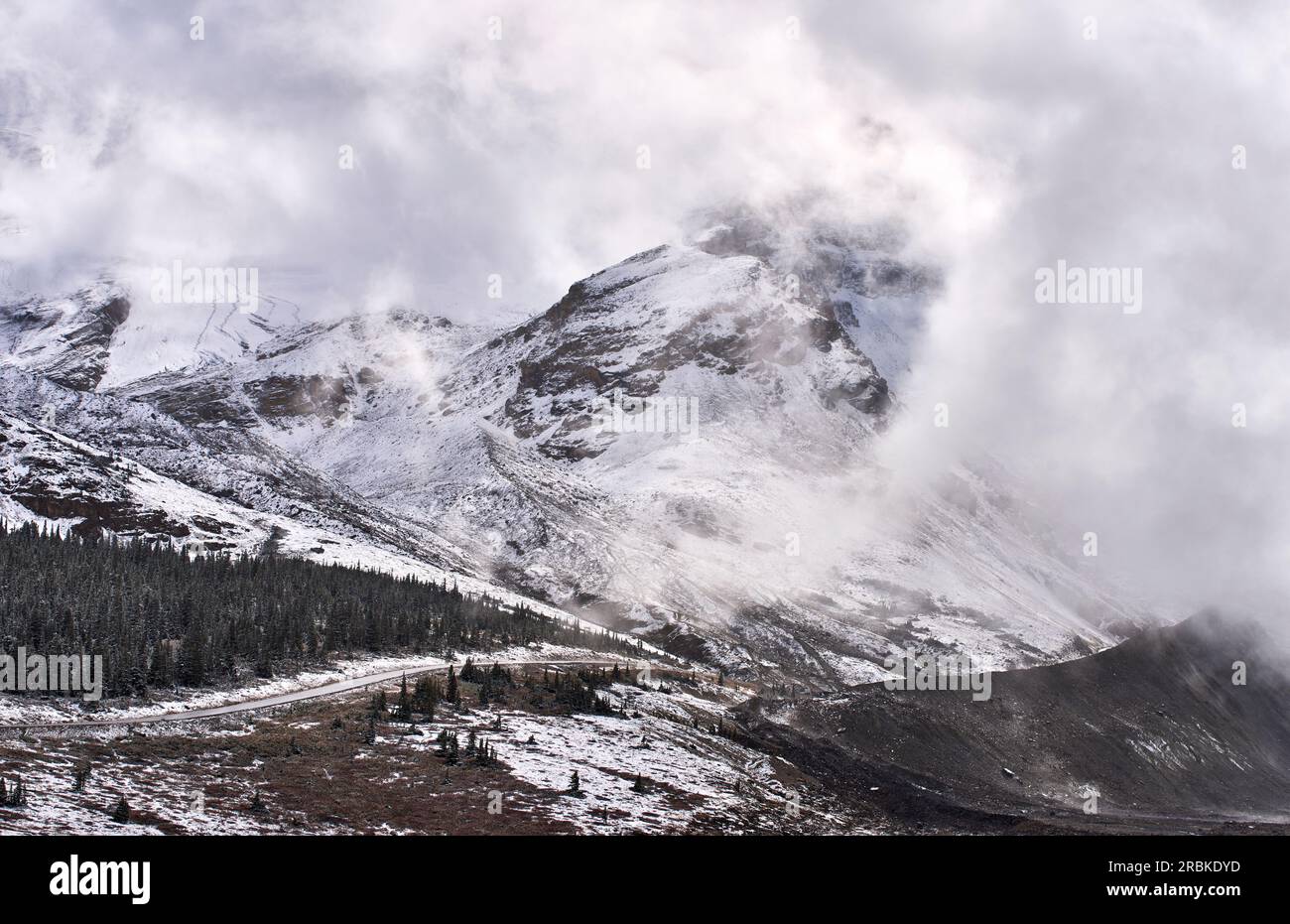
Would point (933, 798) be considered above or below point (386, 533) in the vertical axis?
below

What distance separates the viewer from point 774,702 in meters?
94.6

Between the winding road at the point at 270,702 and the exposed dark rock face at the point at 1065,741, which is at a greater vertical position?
the winding road at the point at 270,702

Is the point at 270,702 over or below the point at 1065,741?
over

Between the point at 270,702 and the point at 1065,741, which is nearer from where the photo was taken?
the point at 270,702

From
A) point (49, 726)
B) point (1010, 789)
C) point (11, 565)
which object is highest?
point (11, 565)

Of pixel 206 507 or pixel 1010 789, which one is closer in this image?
pixel 1010 789

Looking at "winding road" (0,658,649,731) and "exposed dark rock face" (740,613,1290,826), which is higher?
"winding road" (0,658,649,731)

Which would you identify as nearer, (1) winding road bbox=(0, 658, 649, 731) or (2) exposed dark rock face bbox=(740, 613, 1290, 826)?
(1) winding road bbox=(0, 658, 649, 731)

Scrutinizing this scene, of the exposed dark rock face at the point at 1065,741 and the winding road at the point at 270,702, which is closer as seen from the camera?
the winding road at the point at 270,702
